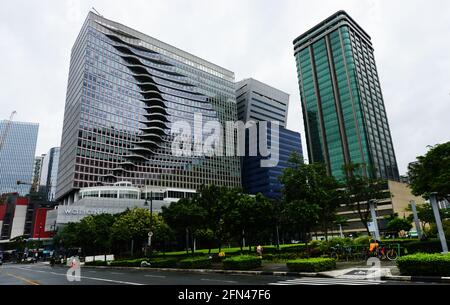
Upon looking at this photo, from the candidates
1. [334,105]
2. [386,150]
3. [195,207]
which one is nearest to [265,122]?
[334,105]

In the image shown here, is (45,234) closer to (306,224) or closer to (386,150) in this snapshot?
(306,224)

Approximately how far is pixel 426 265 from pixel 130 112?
11687 centimetres

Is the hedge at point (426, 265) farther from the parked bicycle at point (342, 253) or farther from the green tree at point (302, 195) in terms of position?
the green tree at point (302, 195)

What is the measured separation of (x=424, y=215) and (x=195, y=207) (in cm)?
4716

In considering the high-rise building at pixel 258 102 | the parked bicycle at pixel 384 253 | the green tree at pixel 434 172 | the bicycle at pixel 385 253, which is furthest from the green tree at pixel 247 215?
the high-rise building at pixel 258 102

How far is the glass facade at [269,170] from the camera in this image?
149m

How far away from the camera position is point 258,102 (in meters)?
172

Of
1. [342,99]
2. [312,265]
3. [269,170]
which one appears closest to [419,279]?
[312,265]

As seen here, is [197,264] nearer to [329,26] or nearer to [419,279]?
[419,279]

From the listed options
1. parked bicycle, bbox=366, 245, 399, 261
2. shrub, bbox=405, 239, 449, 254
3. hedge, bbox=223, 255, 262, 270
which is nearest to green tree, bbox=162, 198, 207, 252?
hedge, bbox=223, 255, 262, 270

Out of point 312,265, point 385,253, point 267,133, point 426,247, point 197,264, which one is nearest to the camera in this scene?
point 312,265

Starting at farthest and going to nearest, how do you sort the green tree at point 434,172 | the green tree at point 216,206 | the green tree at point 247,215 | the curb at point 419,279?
the green tree at point 216,206
the green tree at point 247,215
the green tree at point 434,172
the curb at point 419,279

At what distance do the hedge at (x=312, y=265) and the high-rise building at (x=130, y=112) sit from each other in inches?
3819

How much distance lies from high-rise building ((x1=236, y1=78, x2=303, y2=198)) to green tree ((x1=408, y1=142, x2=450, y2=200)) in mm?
109193
